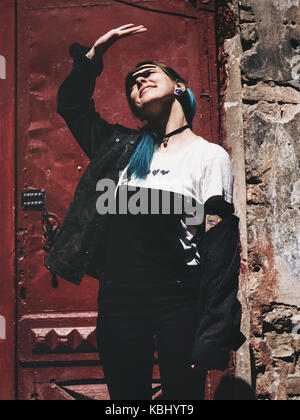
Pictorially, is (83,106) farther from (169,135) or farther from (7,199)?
(7,199)

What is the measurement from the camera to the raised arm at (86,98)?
2514 mm

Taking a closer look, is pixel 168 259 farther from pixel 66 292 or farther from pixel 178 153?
pixel 66 292

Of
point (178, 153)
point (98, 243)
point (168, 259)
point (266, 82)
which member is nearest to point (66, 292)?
point (98, 243)

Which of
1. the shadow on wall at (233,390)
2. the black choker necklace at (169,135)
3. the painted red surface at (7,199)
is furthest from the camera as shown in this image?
the painted red surface at (7,199)

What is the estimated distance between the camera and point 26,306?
284 cm

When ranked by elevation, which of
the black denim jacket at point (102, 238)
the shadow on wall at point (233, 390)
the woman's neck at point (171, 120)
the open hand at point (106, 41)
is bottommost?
the shadow on wall at point (233, 390)

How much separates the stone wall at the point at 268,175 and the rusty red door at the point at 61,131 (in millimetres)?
174

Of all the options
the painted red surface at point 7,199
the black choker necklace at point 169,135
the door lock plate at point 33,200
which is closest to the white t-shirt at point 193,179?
the black choker necklace at point 169,135

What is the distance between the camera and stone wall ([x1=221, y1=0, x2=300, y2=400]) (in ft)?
9.04

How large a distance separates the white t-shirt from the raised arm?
49cm

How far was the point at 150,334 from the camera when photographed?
7.01ft

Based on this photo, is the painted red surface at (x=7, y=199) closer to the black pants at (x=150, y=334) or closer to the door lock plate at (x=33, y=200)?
the door lock plate at (x=33, y=200)

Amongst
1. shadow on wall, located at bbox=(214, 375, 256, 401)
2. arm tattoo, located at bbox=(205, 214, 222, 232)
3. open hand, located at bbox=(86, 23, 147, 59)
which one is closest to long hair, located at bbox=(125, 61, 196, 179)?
open hand, located at bbox=(86, 23, 147, 59)

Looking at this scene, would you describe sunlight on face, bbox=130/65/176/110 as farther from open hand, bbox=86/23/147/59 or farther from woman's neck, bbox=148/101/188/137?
open hand, bbox=86/23/147/59
